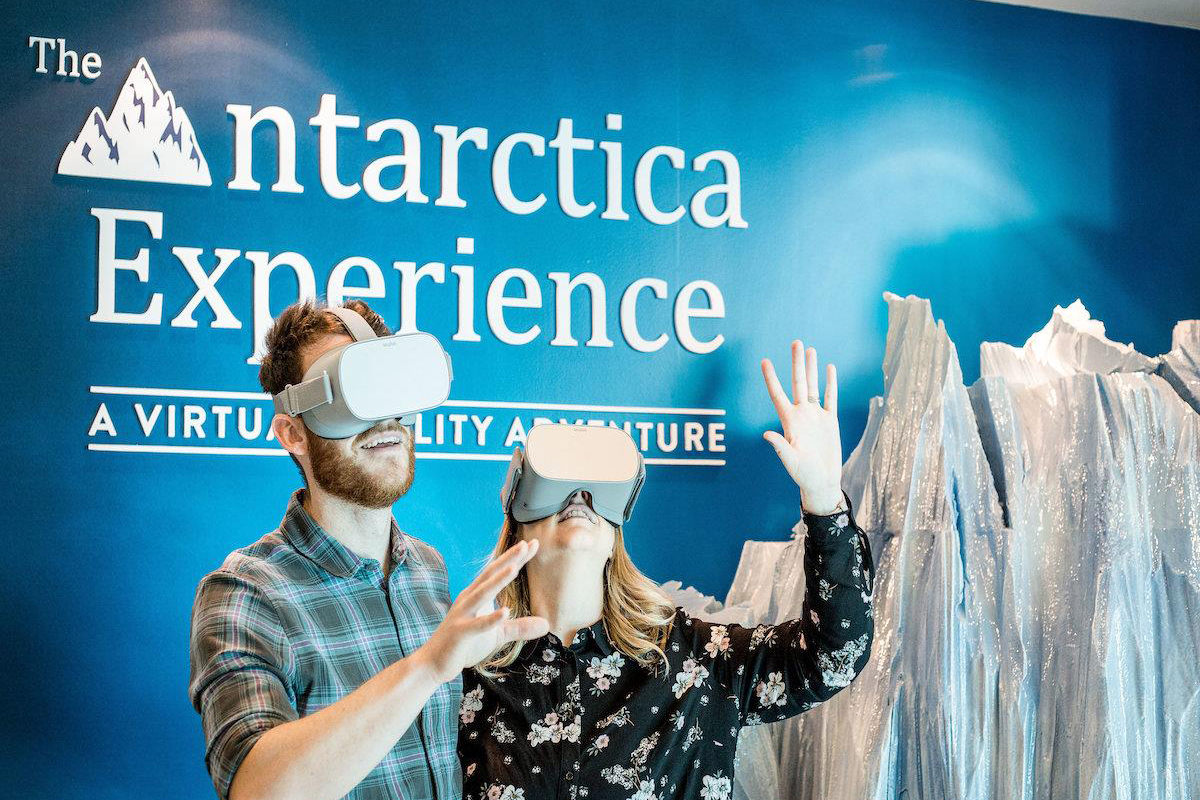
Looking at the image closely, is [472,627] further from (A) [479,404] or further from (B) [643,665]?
(A) [479,404]

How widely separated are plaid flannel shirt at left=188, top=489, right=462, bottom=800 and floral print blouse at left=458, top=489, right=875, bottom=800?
0.09 m

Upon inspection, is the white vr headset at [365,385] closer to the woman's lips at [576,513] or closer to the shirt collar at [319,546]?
the shirt collar at [319,546]

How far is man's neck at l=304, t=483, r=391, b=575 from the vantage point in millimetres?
2066

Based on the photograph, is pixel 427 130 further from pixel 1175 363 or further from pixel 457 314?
pixel 1175 363

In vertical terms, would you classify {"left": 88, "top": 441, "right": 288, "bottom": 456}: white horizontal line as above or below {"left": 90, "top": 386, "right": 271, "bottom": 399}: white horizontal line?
below

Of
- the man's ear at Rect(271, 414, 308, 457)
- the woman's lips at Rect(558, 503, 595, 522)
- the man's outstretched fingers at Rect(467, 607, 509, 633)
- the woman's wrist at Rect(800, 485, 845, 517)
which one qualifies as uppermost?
the man's ear at Rect(271, 414, 308, 457)

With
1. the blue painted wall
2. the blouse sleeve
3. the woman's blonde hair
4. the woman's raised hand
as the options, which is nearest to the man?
the woman's blonde hair

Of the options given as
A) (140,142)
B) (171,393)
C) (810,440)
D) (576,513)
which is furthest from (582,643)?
(140,142)

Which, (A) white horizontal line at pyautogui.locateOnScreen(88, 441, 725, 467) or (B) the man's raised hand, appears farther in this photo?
(A) white horizontal line at pyautogui.locateOnScreen(88, 441, 725, 467)

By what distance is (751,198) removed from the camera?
3549mm

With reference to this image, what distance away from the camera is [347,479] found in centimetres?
207

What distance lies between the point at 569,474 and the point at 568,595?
208mm

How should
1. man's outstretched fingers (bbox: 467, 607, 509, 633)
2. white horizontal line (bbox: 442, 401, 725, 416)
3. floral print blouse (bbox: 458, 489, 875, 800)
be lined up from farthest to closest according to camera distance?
white horizontal line (bbox: 442, 401, 725, 416) < floral print blouse (bbox: 458, 489, 875, 800) < man's outstretched fingers (bbox: 467, 607, 509, 633)

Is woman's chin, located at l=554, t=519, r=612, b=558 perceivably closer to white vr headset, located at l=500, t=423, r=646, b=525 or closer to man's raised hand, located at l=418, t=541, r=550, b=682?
white vr headset, located at l=500, t=423, r=646, b=525
